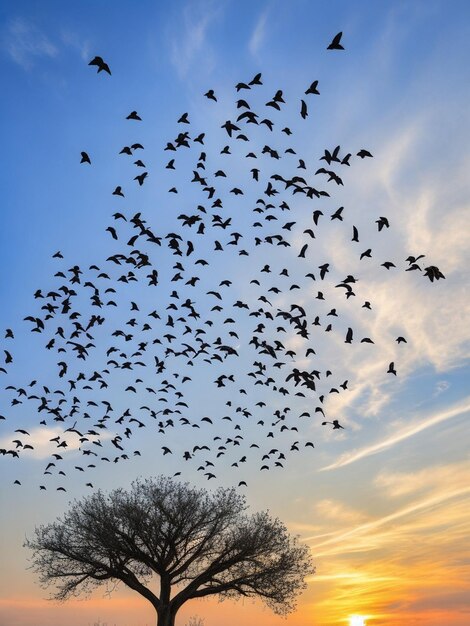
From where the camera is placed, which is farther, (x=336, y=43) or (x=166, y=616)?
(x=166, y=616)

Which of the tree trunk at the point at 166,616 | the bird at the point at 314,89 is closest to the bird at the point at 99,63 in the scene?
the bird at the point at 314,89

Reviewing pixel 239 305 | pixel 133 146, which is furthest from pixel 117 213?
pixel 239 305

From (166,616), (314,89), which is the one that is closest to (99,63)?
(314,89)

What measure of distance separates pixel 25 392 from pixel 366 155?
67.4ft

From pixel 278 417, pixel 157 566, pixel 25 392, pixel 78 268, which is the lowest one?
pixel 157 566

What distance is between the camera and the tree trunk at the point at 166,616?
39.8m

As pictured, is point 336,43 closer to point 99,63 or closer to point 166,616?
point 99,63

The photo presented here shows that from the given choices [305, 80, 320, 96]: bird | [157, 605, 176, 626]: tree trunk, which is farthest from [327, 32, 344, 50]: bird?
[157, 605, 176, 626]: tree trunk

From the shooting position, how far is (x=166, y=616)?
1569 inches

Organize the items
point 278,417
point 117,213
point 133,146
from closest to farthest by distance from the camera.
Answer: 1. point 133,146
2. point 117,213
3. point 278,417

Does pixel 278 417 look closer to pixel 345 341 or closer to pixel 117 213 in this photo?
pixel 345 341

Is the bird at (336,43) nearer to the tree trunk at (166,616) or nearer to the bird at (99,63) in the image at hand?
the bird at (99,63)

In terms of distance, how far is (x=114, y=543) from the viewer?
4200cm

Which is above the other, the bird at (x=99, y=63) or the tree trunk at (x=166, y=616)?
the bird at (x=99, y=63)
